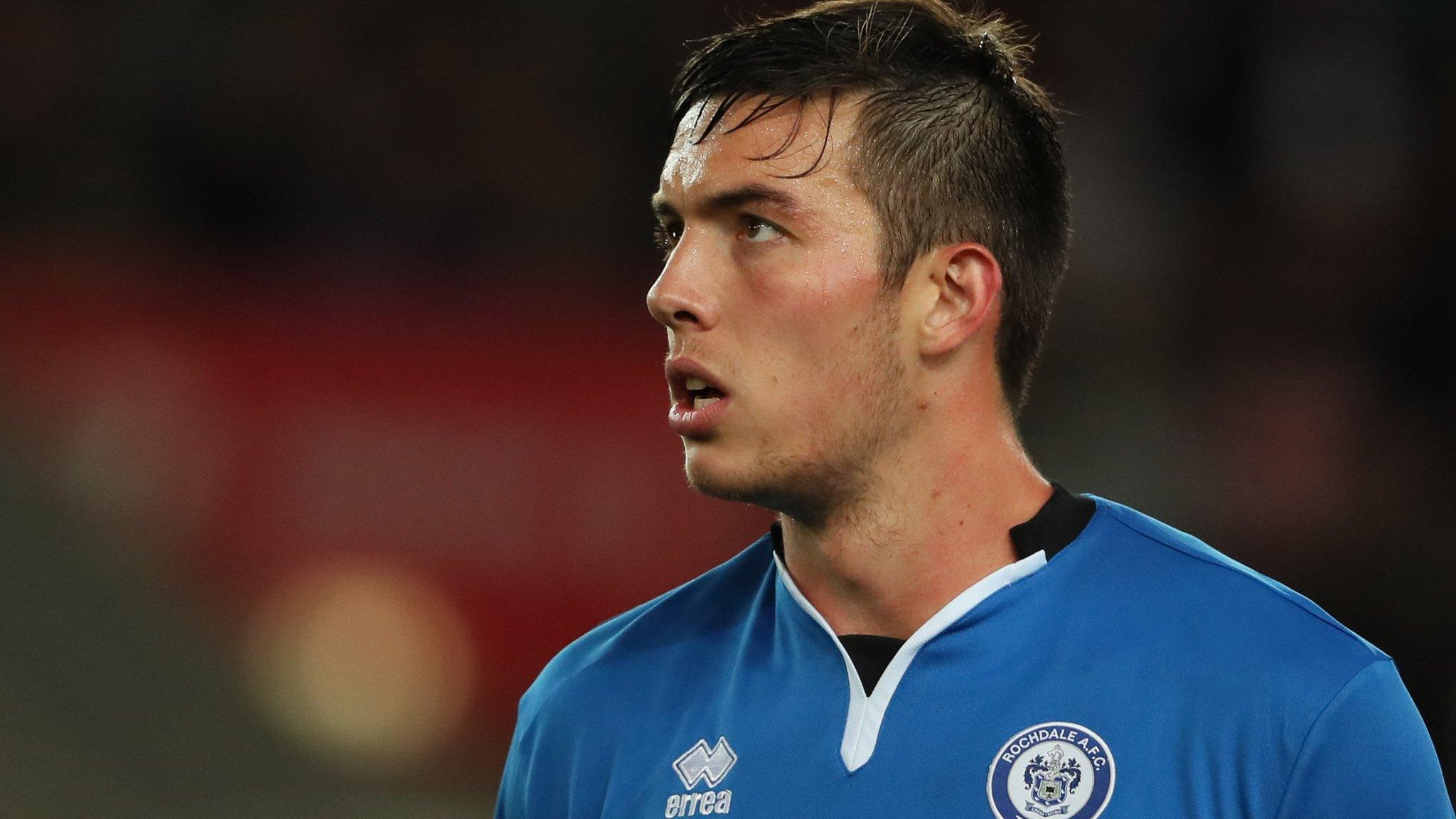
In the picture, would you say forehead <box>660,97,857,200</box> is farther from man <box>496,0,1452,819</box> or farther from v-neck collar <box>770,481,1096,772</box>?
v-neck collar <box>770,481,1096,772</box>

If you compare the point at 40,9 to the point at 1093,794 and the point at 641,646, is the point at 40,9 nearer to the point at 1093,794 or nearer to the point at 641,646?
the point at 641,646

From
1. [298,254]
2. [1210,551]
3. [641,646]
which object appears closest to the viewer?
[1210,551]

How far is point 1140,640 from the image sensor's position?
2191mm

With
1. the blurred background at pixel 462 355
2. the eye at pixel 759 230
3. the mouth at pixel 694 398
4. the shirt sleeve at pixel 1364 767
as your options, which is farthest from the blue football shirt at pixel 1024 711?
the blurred background at pixel 462 355

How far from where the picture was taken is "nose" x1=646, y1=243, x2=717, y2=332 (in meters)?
2.33

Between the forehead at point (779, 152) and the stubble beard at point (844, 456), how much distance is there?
0.74 ft

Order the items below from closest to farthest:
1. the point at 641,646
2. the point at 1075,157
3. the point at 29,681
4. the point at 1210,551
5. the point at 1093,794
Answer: the point at 1093,794
the point at 1210,551
the point at 641,646
the point at 29,681
the point at 1075,157

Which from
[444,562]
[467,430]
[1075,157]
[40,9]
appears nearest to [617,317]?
[467,430]

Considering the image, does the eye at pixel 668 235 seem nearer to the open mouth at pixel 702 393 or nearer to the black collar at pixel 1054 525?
the open mouth at pixel 702 393

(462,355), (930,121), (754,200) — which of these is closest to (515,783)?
(754,200)

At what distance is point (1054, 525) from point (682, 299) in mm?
650

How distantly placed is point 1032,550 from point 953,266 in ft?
1.47

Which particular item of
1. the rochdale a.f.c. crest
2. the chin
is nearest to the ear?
the chin

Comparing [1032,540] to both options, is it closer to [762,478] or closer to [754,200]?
[762,478]
